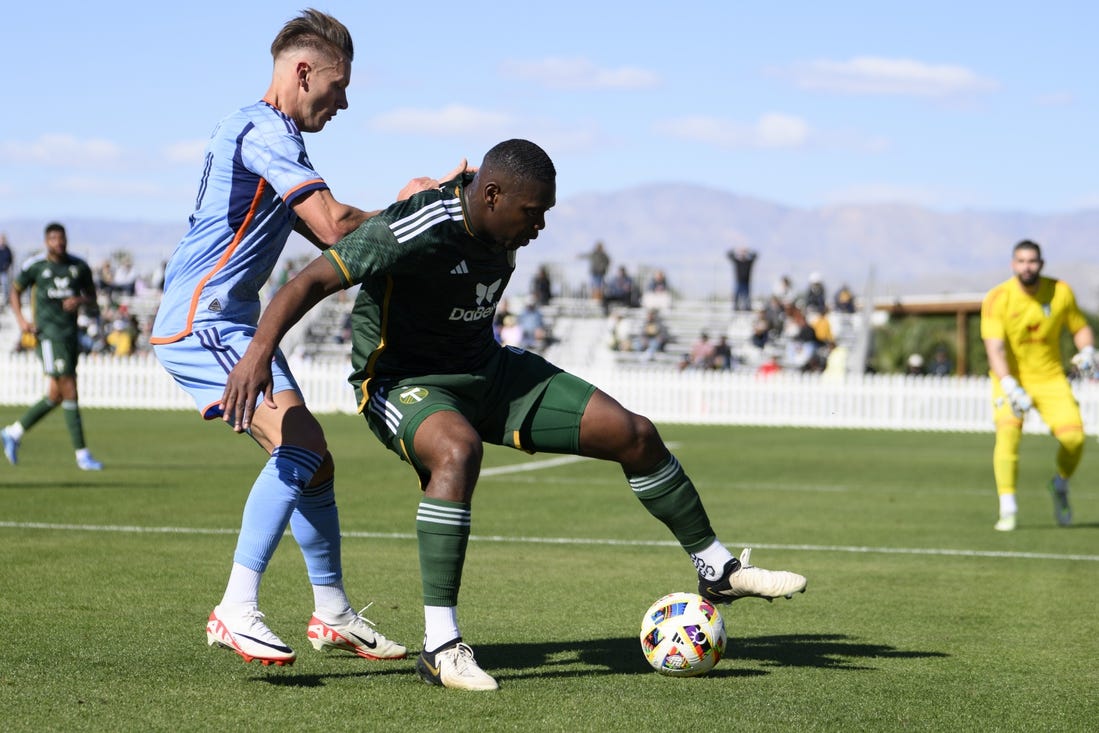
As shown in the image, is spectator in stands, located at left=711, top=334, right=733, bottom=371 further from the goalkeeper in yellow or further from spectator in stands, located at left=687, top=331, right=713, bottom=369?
the goalkeeper in yellow

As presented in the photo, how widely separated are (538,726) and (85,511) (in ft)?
23.7

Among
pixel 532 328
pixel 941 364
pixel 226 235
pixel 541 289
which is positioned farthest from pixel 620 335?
pixel 226 235

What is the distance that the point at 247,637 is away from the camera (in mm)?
5281

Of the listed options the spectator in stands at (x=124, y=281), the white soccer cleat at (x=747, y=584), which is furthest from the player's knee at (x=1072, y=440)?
Result: the spectator in stands at (x=124, y=281)

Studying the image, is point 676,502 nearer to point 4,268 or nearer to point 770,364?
point 770,364

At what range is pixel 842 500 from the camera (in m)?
14.0

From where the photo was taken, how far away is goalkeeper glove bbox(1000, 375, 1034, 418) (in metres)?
11.5

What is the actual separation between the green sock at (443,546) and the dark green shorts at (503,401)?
32 cm

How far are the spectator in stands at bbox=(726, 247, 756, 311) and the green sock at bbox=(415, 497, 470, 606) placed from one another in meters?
38.1

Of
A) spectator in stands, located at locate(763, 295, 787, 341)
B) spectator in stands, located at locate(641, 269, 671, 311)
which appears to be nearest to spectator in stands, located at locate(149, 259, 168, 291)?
spectator in stands, located at locate(641, 269, 671, 311)

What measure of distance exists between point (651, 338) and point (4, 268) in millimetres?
19515

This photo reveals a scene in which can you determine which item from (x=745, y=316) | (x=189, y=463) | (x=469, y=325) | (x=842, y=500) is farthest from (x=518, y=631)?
(x=745, y=316)

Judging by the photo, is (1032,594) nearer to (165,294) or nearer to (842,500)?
(165,294)

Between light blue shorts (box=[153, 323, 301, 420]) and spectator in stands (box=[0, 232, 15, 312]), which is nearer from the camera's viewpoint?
light blue shorts (box=[153, 323, 301, 420])
